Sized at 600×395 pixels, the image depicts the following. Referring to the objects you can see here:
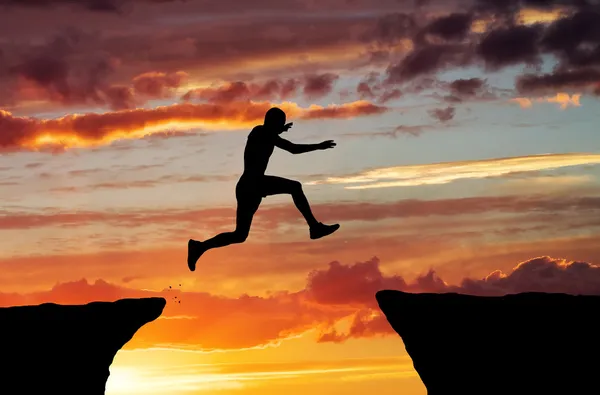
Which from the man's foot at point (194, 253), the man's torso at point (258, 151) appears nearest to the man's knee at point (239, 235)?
the man's foot at point (194, 253)

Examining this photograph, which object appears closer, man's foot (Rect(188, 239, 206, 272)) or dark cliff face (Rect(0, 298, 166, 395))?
dark cliff face (Rect(0, 298, 166, 395))

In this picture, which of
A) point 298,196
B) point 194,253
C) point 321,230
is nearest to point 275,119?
point 298,196

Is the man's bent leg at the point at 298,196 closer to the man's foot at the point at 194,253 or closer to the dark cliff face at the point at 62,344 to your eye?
the man's foot at the point at 194,253

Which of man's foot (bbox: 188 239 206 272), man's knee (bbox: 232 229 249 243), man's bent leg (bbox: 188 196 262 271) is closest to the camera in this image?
man's bent leg (bbox: 188 196 262 271)

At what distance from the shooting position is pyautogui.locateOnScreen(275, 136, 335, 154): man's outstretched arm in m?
19.6

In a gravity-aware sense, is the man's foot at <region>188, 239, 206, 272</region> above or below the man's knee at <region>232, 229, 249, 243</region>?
below

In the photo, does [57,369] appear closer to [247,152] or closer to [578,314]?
[247,152]

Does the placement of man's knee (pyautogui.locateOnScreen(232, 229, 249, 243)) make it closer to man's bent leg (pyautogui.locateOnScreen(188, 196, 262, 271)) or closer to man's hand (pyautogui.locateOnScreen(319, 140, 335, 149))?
man's bent leg (pyautogui.locateOnScreen(188, 196, 262, 271))

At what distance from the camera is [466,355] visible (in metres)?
19.2

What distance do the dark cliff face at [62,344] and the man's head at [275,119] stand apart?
4.88m

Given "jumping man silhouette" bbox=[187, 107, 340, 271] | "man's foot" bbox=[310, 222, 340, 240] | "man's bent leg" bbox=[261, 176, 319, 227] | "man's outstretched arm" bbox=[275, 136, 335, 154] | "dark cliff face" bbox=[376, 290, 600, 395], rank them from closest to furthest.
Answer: "dark cliff face" bbox=[376, 290, 600, 395] → "man's outstretched arm" bbox=[275, 136, 335, 154] → "jumping man silhouette" bbox=[187, 107, 340, 271] → "man's bent leg" bbox=[261, 176, 319, 227] → "man's foot" bbox=[310, 222, 340, 240]

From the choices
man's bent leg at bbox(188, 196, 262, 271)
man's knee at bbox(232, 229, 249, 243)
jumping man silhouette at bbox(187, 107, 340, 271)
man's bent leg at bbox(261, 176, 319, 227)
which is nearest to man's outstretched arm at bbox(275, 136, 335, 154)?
jumping man silhouette at bbox(187, 107, 340, 271)

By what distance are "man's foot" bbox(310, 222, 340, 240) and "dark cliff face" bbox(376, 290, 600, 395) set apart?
193 cm

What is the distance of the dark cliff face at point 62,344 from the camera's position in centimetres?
1977
